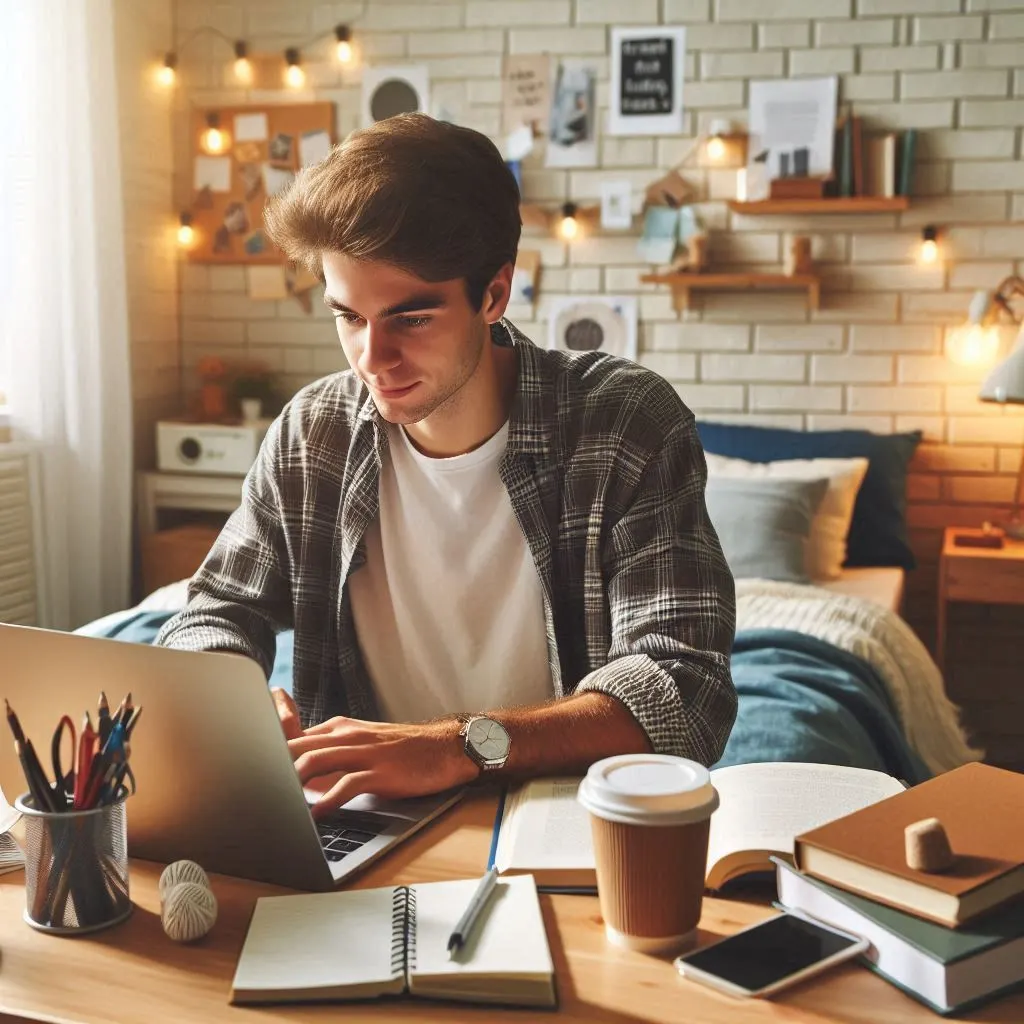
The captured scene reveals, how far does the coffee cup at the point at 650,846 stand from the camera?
848mm

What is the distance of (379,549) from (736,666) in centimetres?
100

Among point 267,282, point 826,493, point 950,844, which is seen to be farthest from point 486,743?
point 267,282

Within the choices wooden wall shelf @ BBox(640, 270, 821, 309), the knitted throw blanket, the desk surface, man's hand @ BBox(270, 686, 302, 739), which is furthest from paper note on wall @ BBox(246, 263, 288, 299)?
the desk surface

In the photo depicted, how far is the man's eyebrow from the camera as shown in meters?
1.40

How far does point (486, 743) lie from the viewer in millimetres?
1209

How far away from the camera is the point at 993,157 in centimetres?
361

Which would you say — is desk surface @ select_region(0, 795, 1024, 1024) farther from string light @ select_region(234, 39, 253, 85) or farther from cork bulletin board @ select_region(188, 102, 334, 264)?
string light @ select_region(234, 39, 253, 85)

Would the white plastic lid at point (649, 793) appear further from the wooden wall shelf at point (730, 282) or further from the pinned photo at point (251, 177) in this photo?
the pinned photo at point (251, 177)

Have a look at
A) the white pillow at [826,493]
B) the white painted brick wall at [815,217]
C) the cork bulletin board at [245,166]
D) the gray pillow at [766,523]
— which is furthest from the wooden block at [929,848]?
the cork bulletin board at [245,166]

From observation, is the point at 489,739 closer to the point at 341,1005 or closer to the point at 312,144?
the point at 341,1005

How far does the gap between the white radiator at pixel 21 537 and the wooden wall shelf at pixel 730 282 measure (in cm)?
189

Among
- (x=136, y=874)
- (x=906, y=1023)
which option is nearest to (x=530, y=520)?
(x=136, y=874)

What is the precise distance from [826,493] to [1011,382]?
551mm

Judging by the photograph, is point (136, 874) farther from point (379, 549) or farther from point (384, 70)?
point (384, 70)
